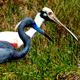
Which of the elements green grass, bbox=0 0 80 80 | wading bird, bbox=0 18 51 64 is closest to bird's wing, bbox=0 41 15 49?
wading bird, bbox=0 18 51 64

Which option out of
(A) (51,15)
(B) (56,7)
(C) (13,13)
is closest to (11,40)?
(A) (51,15)

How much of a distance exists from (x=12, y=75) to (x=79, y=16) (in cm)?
252

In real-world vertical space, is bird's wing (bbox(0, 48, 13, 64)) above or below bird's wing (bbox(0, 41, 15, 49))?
below

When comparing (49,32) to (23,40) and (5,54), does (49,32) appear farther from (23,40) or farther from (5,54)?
(5,54)

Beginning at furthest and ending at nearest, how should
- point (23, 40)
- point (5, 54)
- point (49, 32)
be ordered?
point (49, 32) → point (23, 40) → point (5, 54)

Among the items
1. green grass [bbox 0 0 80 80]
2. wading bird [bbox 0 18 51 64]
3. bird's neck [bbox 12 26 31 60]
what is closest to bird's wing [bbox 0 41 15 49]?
wading bird [bbox 0 18 51 64]

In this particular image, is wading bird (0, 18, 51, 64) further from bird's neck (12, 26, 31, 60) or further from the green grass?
the green grass

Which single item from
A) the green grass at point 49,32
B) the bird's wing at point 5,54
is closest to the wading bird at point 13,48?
the bird's wing at point 5,54

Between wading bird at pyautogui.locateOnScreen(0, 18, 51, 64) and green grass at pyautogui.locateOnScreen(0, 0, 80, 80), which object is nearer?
wading bird at pyautogui.locateOnScreen(0, 18, 51, 64)

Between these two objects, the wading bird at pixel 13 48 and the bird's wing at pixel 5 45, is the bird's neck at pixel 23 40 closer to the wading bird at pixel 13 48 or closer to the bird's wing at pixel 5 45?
the wading bird at pixel 13 48

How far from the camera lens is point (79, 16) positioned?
25.5 ft

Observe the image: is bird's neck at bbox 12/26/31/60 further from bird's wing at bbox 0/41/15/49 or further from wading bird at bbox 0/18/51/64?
bird's wing at bbox 0/41/15/49

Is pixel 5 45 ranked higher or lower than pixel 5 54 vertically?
higher

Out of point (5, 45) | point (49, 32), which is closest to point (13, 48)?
point (5, 45)
